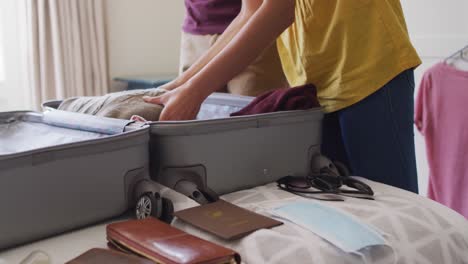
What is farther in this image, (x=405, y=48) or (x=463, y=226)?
(x=405, y=48)

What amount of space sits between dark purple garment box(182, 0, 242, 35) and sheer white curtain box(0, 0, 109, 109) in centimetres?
141

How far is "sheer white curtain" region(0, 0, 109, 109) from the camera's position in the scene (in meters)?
2.62

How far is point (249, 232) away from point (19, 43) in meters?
2.36

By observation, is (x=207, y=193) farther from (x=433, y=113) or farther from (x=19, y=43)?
(x=19, y=43)

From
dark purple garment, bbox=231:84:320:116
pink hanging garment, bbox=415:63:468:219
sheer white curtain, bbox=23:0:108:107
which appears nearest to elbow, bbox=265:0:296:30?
dark purple garment, bbox=231:84:320:116

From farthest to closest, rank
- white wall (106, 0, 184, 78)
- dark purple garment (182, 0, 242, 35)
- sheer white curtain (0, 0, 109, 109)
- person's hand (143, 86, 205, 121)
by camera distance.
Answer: white wall (106, 0, 184, 78) → sheer white curtain (0, 0, 109, 109) → dark purple garment (182, 0, 242, 35) → person's hand (143, 86, 205, 121)

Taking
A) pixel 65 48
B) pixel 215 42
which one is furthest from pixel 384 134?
pixel 65 48

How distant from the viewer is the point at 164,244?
61 centimetres

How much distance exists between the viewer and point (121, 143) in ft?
2.46

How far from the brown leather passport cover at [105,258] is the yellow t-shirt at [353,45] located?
0.56 metres

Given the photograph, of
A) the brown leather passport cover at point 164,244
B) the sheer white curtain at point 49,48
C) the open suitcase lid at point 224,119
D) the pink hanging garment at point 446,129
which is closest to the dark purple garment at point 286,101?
the open suitcase lid at point 224,119

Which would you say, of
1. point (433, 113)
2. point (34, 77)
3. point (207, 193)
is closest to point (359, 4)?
point (207, 193)

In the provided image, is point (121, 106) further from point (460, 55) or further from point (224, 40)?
point (460, 55)

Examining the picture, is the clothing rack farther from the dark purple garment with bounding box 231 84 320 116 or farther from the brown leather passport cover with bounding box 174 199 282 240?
the brown leather passport cover with bounding box 174 199 282 240
